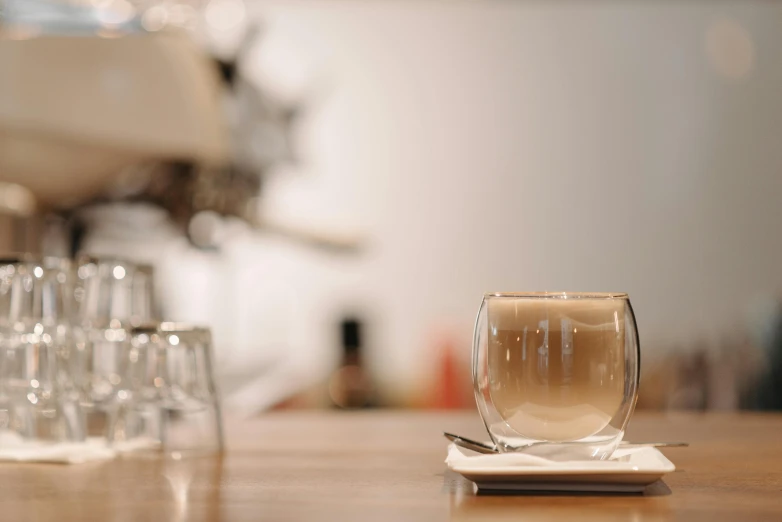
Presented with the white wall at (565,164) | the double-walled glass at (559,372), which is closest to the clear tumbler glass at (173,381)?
the double-walled glass at (559,372)

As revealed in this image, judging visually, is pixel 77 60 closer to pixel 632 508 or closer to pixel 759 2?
pixel 632 508

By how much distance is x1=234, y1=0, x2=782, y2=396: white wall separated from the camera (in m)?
3.04

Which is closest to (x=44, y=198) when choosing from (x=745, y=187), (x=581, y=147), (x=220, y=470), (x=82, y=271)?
(x=82, y=271)

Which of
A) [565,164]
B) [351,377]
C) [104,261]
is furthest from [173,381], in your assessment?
[565,164]

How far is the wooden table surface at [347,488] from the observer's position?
1.61 ft

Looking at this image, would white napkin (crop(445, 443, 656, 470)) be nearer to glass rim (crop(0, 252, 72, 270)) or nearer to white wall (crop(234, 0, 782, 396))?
glass rim (crop(0, 252, 72, 270))

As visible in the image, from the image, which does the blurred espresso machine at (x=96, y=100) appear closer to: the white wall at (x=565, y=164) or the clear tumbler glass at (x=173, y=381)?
the clear tumbler glass at (x=173, y=381)

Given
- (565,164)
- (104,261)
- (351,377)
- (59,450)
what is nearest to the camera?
(59,450)

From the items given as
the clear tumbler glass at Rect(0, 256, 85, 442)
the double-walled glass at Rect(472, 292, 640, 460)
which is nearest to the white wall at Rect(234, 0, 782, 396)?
the clear tumbler glass at Rect(0, 256, 85, 442)

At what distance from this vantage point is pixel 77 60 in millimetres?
883

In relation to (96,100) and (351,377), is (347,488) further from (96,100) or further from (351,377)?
(351,377)

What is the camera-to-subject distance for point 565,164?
3047 millimetres

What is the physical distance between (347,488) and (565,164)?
8.47 ft

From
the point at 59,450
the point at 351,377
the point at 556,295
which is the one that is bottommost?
the point at 351,377
